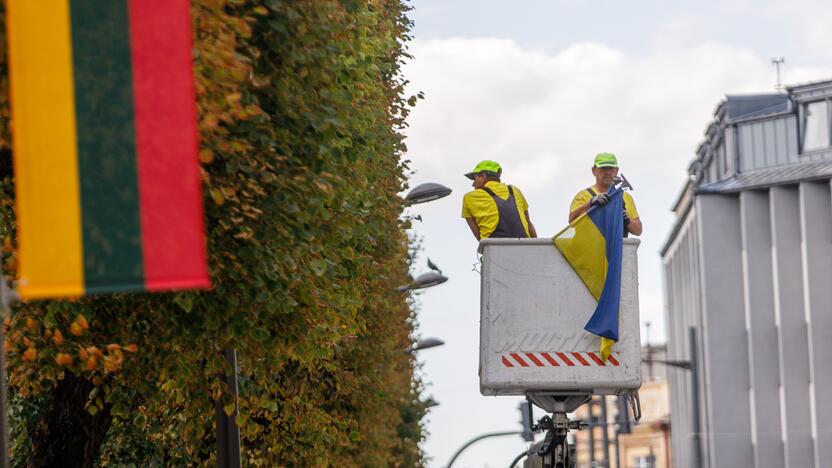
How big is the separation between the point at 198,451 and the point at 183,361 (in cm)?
724

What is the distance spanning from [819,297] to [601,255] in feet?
187

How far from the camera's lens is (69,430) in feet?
51.9

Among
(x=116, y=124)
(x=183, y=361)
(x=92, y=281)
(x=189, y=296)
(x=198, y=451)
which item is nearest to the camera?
(x=92, y=281)

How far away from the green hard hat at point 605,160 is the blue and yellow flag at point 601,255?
0.80ft

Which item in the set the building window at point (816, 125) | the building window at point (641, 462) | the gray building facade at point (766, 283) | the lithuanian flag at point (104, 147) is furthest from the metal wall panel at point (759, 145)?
→ the lithuanian flag at point (104, 147)

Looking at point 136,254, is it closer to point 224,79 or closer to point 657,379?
point 224,79

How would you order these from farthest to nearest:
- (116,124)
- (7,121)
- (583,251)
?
1. (583,251)
2. (7,121)
3. (116,124)

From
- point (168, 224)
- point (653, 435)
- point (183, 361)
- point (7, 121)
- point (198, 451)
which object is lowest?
point (653, 435)

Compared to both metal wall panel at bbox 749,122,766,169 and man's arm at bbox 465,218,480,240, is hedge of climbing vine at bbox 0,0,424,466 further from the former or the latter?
metal wall panel at bbox 749,122,766,169

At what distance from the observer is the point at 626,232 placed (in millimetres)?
16109

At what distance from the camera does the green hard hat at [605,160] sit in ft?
51.5

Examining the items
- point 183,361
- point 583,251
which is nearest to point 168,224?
point 183,361

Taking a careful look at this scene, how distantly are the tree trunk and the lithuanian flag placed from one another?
286 inches

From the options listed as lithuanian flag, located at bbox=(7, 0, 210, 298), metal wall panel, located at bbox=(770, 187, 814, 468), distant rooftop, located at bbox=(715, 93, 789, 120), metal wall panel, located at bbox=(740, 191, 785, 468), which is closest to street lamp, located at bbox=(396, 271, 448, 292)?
lithuanian flag, located at bbox=(7, 0, 210, 298)
